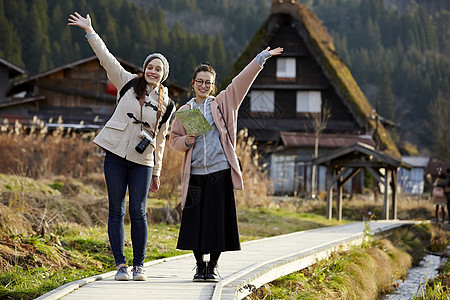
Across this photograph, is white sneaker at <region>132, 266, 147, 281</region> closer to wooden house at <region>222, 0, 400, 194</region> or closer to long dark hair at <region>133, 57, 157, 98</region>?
long dark hair at <region>133, 57, 157, 98</region>

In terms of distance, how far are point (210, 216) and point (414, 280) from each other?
573cm

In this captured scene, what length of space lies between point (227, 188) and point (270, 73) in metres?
28.4

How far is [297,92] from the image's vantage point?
113 feet

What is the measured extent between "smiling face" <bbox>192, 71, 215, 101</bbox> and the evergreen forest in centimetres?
4451

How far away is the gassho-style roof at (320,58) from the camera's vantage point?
3159 centimetres

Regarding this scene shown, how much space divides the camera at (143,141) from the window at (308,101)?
92.7ft

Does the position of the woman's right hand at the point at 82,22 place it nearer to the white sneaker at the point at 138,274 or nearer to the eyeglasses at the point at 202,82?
the eyeglasses at the point at 202,82

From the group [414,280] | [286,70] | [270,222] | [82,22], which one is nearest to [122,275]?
[82,22]

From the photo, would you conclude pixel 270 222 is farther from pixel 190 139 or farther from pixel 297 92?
pixel 297 92

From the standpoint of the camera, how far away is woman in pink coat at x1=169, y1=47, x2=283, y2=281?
6105 millimetres

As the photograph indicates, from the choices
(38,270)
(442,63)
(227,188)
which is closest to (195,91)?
(227,188)

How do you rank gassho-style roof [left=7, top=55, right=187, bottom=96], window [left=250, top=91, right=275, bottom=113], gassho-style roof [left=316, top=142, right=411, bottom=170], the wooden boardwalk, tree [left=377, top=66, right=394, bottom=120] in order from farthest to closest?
tree [left=377, top=66, right=394, bottom=120] < window [left=250, top=91, right=275, bottom=113] < gassho-style roof [left=7, top=55, right=187, bottom=96] < gassho-style roof [left=316, top=142, right=411, bottom=170] < the wooden boardwalk

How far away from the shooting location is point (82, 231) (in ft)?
31.6

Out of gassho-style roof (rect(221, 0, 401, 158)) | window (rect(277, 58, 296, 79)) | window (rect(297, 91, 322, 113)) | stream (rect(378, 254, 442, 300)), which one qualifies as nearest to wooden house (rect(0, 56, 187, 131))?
gassho-style roof (rect(221, 0, 401, 158))
